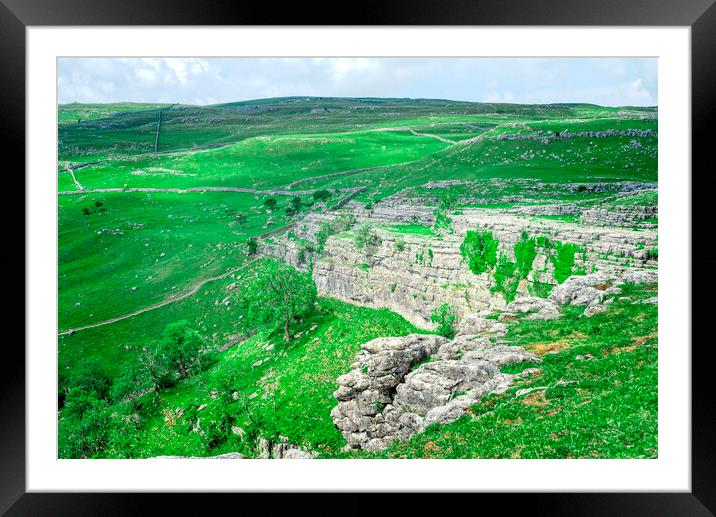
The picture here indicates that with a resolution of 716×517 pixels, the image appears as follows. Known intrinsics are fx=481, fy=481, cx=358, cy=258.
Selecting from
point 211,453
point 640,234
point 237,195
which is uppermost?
point 237,195

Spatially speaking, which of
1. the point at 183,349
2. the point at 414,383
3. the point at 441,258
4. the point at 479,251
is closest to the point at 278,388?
the point at 183,349

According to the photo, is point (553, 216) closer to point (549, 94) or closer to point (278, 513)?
point (549, 94)

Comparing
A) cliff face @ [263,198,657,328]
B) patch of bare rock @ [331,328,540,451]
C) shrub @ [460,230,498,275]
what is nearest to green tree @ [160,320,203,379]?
cliff face @ [263,198,657,328]

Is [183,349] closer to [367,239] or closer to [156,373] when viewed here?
[156,373]

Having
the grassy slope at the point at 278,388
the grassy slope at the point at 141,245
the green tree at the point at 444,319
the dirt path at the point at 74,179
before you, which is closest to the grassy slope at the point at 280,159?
the grassy slope at the point at 141,245

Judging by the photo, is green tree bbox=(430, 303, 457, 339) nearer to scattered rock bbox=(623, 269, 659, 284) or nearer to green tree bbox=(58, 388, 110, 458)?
scattered rock bbox=(623, 269, 659, 284)

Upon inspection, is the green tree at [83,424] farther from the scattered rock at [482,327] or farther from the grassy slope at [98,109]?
the scattered rock at [482,327]
